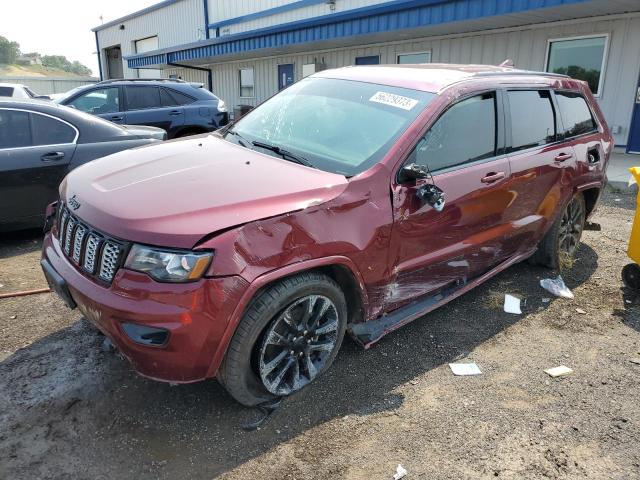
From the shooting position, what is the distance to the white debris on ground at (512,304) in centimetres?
402

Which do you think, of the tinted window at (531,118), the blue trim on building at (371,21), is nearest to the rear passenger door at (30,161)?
the tinted window at (531,118)

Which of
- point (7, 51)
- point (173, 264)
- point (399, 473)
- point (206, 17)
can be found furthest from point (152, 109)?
point (7, 51)

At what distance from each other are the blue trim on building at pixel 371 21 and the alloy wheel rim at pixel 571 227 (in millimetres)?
5196

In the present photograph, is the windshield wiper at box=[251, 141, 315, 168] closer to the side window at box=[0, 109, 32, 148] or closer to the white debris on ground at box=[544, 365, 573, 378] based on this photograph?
the white debris on ground at box=[544, 365, 573, 378]

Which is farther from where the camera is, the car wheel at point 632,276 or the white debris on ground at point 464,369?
the car wheel at point 632,276

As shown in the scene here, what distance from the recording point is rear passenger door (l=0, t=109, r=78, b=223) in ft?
15.5

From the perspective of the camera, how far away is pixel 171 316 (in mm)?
2199

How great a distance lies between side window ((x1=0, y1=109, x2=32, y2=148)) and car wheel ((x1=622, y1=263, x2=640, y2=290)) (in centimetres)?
572

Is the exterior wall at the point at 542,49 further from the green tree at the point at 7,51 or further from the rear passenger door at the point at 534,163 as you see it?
the green tree at the point at 7,51

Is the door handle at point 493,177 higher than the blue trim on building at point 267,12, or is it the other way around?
the blue trim on building at point 267,12

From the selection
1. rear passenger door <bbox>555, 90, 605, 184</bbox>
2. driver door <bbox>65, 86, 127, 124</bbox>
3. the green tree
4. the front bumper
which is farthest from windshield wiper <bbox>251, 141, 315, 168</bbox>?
the green tree

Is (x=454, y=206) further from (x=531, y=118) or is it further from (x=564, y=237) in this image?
(x=564, y=237)

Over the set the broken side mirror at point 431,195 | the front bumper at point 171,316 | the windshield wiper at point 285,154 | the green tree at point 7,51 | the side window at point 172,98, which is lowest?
the front bumper at point 171,316

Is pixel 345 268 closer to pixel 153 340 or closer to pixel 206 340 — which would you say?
pixel 206 340
